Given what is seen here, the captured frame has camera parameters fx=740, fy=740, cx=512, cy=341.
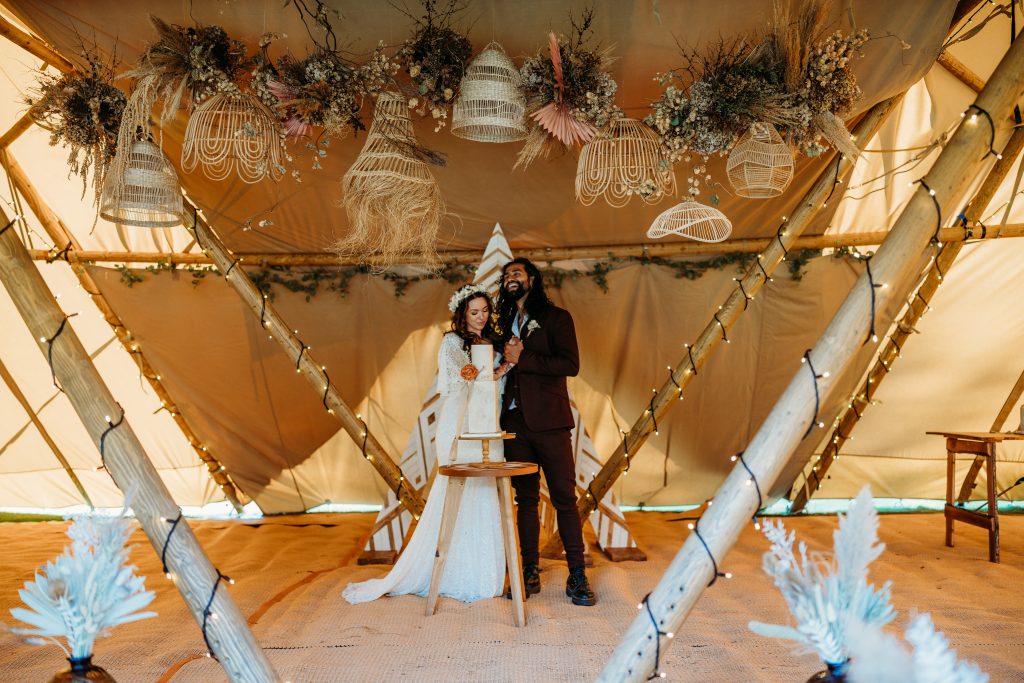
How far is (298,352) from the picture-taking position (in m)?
4.12

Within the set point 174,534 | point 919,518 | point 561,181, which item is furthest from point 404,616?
point 919,518

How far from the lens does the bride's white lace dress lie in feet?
12.0

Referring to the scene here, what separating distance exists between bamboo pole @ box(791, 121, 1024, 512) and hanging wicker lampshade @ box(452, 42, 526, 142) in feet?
9.20

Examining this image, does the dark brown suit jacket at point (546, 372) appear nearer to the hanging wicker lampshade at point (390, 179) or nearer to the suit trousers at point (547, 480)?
the suit trousers at point (547, 480)

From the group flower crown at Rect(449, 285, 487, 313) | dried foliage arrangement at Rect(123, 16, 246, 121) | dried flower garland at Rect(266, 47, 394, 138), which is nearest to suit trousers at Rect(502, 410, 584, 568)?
flower crown at Rect(449, 285, 487, 313)

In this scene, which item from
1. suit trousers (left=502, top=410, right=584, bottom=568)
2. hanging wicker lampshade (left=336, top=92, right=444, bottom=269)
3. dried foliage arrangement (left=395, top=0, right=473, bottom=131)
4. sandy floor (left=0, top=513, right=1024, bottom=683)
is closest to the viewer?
sandy floor (left=0, top=513, right=1024, bottom=683)

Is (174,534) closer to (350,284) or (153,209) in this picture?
(153,209)

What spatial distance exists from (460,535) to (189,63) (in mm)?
2419

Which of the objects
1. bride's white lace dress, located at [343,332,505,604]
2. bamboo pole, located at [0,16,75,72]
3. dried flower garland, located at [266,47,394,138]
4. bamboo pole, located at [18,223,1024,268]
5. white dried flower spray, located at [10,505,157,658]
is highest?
bamboo pole, located at [0,16,75,72]

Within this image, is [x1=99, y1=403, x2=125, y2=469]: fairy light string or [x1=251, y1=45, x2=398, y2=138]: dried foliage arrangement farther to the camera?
[x1=251, y1=45, x2=398, y2=138]: dried foliage arrangement

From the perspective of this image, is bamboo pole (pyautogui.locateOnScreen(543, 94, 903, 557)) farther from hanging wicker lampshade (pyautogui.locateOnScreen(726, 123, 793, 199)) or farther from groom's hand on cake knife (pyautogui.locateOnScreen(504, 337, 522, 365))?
groom's hand on cake knife (pyautogui.locateOnScreen(504, 337, 522, 365))

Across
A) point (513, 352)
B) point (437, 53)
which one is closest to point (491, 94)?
point (437, 53)

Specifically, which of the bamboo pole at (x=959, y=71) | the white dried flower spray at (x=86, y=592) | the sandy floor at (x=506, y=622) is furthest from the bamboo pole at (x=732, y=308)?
the white dried flower spray at (x=86, y=592)

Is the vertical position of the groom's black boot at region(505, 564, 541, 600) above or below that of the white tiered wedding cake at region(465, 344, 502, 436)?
below
